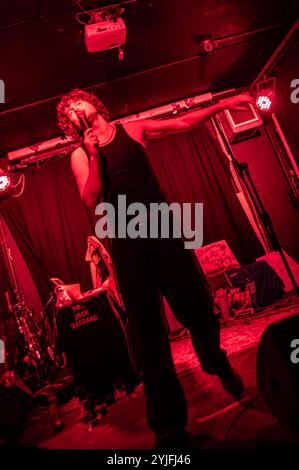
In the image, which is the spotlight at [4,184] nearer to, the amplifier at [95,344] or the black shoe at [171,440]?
the amplifier at [95,344]

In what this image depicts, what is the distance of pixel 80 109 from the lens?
174 centimetres

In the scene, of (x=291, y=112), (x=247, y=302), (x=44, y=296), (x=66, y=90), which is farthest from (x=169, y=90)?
(x=44, y=296)

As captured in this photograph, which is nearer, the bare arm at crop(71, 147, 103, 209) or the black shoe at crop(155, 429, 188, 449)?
the black shoe at crop(155, 429, 188, 449)

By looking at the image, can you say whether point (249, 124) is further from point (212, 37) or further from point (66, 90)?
point (66, 90)

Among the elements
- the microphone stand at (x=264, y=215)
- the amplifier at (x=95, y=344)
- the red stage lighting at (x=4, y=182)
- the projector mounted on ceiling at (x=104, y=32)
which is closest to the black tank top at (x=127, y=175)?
the microphone stand at (x=264, y=215)

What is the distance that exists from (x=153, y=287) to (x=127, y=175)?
573 mm

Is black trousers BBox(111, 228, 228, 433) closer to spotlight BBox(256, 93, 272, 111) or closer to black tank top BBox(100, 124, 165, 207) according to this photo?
black tank top BBox(100, 124, 165, 207)

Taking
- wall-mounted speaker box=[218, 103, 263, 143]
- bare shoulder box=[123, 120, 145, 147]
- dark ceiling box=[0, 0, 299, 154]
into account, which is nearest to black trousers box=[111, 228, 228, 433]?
bare shoulder box=[123, 120, 145, 147]

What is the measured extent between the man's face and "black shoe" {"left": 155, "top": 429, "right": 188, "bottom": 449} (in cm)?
160

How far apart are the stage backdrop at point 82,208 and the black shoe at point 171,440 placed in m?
3.90

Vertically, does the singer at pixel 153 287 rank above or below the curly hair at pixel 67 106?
below

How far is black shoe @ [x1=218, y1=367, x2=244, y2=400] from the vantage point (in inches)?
61.2

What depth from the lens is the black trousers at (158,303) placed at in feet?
4.71

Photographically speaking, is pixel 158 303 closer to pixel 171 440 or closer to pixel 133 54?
pixel 171 440
